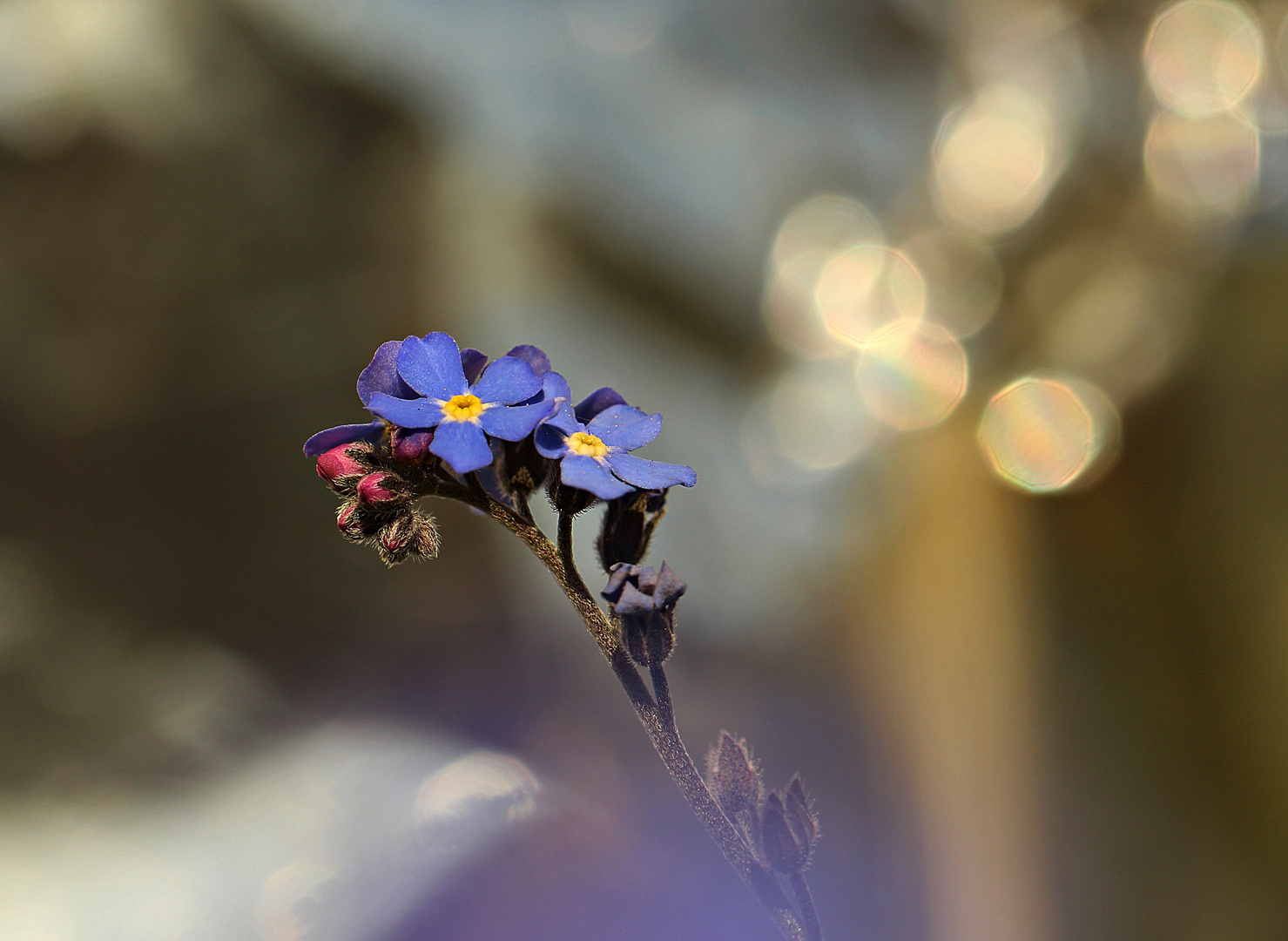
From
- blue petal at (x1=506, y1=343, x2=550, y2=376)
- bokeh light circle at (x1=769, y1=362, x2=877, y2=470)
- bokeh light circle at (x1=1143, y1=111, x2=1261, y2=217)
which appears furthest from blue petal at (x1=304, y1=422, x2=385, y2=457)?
bokeh light circle at (x1=1143, y1=111, x2=1261, y2=217)

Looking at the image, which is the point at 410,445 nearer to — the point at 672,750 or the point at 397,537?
the point at 397,537

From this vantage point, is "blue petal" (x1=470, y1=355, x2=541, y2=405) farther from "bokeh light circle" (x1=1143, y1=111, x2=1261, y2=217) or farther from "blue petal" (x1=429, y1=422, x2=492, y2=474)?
"bokeh light circle" (x1=1143, y1=111, x2=1261, y2=217)

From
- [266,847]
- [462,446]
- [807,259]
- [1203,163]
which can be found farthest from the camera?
[807,259]

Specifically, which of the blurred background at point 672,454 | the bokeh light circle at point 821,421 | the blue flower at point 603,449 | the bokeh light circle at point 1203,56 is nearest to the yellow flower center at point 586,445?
the blue flower at point 603,449

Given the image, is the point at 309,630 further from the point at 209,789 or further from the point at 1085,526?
the point at 1085,526

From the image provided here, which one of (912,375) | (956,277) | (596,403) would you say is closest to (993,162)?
(956,277)

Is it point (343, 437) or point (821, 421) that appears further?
point (821, 421)

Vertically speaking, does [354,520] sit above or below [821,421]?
above
